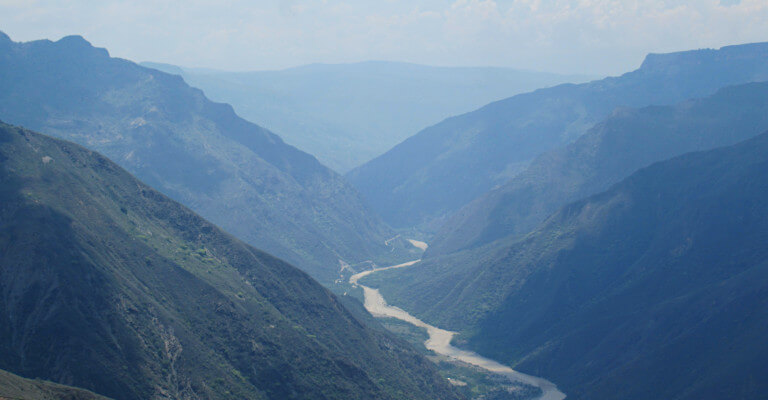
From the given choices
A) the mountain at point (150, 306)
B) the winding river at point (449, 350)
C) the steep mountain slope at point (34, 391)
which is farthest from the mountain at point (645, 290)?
the steep mountain slope at point (34, 391)

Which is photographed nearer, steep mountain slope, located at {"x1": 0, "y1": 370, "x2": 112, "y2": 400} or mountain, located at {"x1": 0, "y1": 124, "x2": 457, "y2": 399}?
steep mountain slope, located at {"x1": 0, "y1": 370, "x2": 112, "y2": 400}

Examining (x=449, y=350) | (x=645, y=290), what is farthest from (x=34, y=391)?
(x=645, y=290)

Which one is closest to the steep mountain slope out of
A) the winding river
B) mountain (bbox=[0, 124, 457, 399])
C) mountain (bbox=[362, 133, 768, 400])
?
mountain (bbox=[0, 124, 457, 399])

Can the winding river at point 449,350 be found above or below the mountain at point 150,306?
below

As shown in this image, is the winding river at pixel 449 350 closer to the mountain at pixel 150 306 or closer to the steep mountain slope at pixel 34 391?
the mountain at pixel 150 306

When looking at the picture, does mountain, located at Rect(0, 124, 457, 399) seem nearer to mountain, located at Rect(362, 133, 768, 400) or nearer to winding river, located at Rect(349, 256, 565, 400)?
winding river, located at Rect(349, 256, 565, 400)

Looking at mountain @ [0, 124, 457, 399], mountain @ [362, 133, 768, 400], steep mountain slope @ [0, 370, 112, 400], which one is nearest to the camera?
steep mountain slope @ [0, 370, 112, 400]

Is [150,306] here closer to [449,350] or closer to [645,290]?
[449,350]

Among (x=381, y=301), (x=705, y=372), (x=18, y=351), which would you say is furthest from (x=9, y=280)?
(x=381, y=301)
